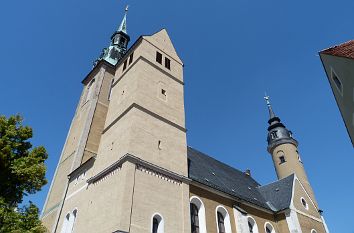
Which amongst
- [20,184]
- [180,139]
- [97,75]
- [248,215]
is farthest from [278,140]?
[20,184]

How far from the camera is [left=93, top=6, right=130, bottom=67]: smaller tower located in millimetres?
31138

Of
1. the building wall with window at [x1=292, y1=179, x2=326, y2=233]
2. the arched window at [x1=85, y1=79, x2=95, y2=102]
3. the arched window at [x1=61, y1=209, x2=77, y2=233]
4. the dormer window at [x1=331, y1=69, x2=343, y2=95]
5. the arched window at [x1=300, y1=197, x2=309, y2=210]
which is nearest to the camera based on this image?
the dormer window at [x1=331, y1=69, x2=343, y2=95]

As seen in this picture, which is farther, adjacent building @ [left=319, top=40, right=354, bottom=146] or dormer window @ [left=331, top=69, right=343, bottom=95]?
dormer window @ [left=331, top=69, right=343, bottom=95]

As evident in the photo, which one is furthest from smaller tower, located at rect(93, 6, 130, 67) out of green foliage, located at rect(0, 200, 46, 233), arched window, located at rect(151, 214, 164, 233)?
green foliage, located at rect(0, 200, 46, 233)

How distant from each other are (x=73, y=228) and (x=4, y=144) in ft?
27.2

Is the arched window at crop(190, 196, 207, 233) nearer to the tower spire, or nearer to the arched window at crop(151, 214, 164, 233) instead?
the arched window at crop(151, 214, 164, 233)

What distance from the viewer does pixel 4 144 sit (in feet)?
39.1

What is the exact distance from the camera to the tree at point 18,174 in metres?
10.9

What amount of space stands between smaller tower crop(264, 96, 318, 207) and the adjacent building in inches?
720

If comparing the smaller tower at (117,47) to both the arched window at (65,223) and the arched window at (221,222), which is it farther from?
the arched window at (221,222)

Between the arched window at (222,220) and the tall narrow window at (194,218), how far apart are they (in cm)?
165

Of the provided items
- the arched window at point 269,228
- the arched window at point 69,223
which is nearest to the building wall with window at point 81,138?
the arched window at point 69,223

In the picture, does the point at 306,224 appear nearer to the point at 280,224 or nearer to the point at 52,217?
the point at 280,224

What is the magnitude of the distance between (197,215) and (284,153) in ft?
70.5
